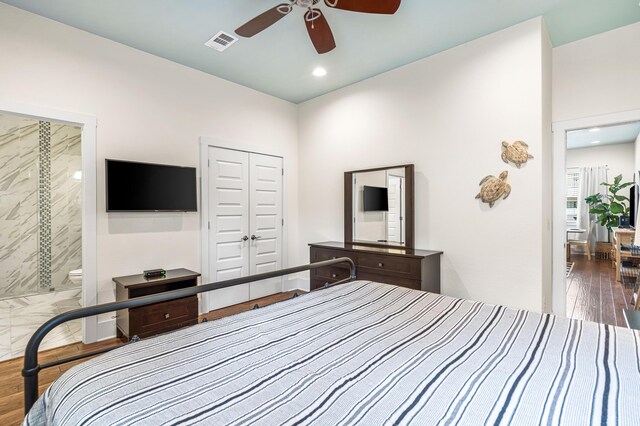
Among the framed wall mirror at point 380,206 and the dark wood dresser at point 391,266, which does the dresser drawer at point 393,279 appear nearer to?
the dark wood dresser at point 391,266

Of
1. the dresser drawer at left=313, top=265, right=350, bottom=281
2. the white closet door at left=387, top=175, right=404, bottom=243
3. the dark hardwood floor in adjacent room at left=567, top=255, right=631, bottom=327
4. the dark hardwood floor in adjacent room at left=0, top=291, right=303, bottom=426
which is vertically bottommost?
the dark hardwood floor in adjacent room at left=0, top=291, right=303, bottom=426

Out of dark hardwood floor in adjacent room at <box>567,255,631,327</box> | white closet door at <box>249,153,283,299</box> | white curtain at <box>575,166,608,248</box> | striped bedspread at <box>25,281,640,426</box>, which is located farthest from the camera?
white curtain at <box>575,166,608,248</box>

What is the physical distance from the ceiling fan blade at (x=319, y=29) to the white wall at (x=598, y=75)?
242cm

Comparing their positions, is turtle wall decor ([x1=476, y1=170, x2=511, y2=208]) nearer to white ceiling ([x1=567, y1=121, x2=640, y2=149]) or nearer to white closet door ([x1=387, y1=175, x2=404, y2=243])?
white closet door ([x1=387, y1=175, x2=404, y2=243])

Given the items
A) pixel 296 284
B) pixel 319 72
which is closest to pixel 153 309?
pixel 296 284

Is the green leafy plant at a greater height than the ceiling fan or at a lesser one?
lesser

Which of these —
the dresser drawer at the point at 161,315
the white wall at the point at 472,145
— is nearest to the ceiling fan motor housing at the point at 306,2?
the white wall at the point at 472,145

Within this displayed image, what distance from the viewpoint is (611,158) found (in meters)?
7.25

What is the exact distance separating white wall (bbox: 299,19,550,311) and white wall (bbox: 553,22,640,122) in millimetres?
302

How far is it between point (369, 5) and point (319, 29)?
437 mm

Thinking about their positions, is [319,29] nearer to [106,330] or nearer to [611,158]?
[106,330]

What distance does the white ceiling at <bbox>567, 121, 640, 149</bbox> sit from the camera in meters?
5.81

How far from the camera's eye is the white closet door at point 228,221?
12.8 feet

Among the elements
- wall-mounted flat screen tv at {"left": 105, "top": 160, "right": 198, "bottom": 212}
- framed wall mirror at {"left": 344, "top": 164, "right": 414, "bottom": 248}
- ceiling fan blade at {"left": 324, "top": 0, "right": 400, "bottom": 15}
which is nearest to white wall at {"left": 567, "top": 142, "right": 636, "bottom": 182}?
framed wall mirror at {"left": 344, "top": 164, "right": 414, "bottom": 248}
